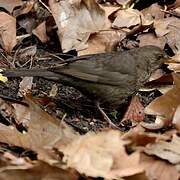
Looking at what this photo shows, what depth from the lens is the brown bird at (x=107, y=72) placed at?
195 inches

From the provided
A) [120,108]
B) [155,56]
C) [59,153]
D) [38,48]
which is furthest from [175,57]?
[59,153]

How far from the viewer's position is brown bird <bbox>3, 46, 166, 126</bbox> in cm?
496

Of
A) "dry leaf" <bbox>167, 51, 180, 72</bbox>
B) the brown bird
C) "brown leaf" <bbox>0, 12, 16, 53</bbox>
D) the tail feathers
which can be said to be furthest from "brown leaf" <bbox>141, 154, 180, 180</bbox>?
"brown leaf" <bbox>0, 12, 16, 53</bbox>

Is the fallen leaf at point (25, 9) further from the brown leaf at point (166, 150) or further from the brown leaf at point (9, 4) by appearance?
the brown leaf at point (166, 150)

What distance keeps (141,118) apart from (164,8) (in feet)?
6.14

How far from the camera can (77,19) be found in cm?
574

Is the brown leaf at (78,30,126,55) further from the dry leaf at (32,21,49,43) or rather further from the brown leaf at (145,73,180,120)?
the brown leaf at (145,73,180,120)

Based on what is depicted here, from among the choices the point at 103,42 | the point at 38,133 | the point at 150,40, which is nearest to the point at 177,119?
the point at 38,133

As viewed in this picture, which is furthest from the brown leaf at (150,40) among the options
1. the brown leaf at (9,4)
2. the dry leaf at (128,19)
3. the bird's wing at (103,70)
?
the brown leaf at (9,4)

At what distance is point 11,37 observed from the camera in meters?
5.64

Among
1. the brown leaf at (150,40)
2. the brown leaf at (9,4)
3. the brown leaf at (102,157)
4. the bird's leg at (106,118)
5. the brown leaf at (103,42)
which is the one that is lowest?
the bird's leg at (106,118)

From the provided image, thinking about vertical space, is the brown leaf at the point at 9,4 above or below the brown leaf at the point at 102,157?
above

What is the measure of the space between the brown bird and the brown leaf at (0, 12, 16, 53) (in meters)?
0.71

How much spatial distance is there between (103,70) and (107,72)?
4 centimetres
